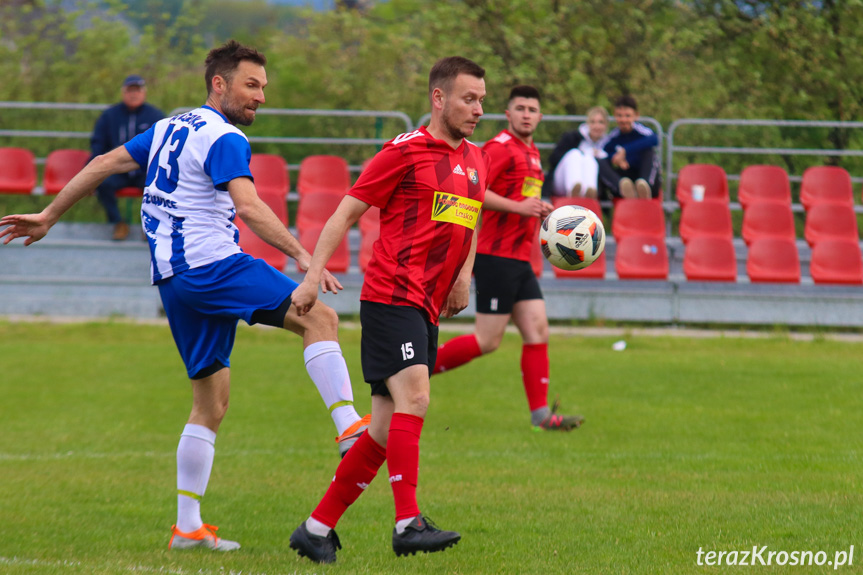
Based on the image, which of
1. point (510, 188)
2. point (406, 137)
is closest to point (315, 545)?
point (406, 137)

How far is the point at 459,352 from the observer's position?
25.6 ft

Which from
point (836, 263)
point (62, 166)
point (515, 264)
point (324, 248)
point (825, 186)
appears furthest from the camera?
point (62, 166)

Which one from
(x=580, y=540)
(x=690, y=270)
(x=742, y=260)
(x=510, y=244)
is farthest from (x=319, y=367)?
(x=742, y=260)

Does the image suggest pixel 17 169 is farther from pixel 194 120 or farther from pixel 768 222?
pixel 194 120

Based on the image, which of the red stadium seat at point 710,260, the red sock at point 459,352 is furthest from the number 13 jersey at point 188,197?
the red stadium seat at point 710,260

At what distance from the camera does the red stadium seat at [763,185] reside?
12891mm

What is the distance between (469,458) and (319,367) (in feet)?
7.35

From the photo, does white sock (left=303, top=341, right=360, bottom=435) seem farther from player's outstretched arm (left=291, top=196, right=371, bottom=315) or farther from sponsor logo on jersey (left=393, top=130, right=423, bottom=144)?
sponsor logo on jersey (left=393, top=130, right=423, bottom=144)

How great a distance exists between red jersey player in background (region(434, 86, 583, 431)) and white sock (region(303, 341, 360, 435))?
3.08 metres

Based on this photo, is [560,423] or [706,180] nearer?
[560,423]

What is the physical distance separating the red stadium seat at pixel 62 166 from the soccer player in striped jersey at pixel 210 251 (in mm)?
9279

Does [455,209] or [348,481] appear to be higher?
[455,209]

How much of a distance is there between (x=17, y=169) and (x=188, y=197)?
10.5 m

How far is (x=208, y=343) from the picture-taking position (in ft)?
15.5
